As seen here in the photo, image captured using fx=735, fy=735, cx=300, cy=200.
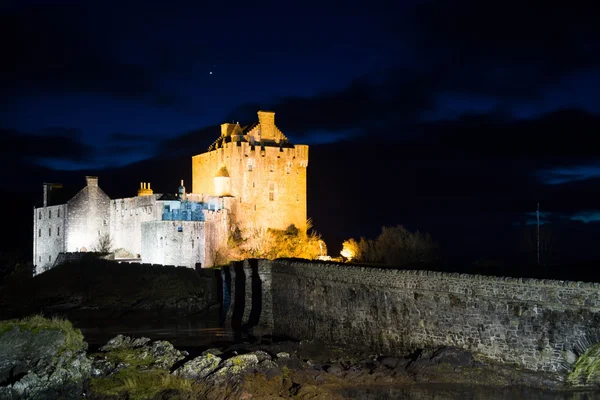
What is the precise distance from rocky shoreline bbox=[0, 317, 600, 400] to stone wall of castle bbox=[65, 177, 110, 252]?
34.8 meters

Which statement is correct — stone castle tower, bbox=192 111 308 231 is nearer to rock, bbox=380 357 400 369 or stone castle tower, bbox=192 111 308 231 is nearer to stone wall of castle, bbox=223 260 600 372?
stone wall of castle, bbox=223 260 600 372

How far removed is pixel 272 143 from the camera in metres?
65.9

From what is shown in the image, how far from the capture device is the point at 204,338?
3525cm

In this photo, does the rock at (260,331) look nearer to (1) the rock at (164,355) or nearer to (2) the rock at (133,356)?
(2) the rock at (133,356)

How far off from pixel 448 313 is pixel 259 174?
39870 millimetres

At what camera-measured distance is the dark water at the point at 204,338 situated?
883 inches

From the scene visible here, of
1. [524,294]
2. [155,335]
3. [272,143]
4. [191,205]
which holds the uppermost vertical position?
[272,143]

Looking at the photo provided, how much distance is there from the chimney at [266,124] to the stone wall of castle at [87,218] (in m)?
14.8

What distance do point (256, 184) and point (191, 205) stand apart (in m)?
7.42

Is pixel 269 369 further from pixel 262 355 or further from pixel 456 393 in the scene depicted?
pixel 456 393

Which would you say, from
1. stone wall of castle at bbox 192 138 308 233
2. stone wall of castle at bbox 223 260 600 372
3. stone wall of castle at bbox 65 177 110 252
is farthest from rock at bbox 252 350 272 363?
stone wall of castle at bbox 65 177 110 252

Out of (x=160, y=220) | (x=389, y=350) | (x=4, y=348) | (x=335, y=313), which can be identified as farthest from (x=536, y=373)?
(x=160, y=220)

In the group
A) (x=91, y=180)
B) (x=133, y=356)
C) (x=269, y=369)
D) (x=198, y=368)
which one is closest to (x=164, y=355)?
(x=133, y=356)

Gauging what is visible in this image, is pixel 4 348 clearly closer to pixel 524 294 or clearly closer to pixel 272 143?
pixel 524 294
